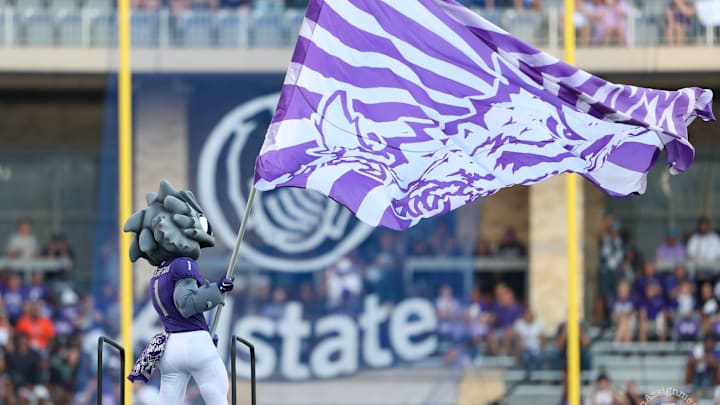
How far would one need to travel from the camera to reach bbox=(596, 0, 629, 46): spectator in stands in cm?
1786

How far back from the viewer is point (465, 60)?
28.5ft

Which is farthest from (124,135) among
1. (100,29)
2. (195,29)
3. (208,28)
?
(100,29)

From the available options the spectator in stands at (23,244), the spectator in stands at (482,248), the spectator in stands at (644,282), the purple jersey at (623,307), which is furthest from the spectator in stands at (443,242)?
the spectator in stands at (23,244)

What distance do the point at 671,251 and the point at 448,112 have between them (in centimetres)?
1028

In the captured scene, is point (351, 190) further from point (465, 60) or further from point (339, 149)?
point (465, 60)

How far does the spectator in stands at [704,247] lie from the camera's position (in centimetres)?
1830

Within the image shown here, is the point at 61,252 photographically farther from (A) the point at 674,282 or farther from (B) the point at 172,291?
(B) the point at 172,291

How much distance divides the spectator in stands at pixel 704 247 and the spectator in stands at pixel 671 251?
9 centimetres

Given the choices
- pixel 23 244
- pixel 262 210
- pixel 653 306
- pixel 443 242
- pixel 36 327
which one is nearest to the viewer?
pixel 262 210

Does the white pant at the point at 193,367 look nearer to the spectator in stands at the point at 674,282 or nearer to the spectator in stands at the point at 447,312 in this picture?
the spectator in stands at the point at 447,312

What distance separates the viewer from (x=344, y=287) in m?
16.2

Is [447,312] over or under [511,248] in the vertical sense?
under

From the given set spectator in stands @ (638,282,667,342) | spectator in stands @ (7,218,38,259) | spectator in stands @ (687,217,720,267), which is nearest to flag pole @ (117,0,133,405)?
spectator in stands @ (7,218,38,259)

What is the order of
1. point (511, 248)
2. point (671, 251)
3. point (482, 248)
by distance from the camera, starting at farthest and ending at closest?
point (511, 248) < point (482, 248) < point (671, 251)
